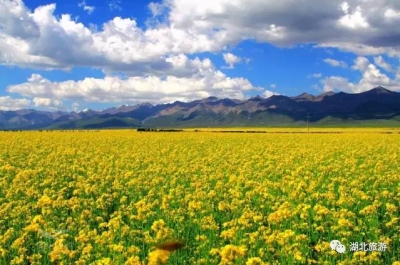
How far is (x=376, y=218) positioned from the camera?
35.1ft

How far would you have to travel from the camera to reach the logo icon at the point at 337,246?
26.6 ft

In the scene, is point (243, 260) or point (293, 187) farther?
point (293, 187)

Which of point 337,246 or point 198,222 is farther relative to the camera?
point 198,222

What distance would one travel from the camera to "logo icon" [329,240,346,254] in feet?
26.6

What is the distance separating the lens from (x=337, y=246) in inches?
325

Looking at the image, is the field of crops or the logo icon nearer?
the field of crops

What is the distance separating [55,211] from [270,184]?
274 inches

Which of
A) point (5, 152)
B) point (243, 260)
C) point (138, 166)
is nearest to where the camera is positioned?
point (243, 260)

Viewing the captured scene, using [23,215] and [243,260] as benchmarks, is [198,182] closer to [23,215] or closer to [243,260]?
[23,215]

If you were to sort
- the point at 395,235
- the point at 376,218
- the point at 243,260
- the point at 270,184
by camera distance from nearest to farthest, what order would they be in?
the point at 243,260 → the point at 395,235 → the point at 376,218 → the point at 270,184

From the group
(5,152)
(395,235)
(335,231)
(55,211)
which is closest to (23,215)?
(55,211)

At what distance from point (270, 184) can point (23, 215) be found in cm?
773

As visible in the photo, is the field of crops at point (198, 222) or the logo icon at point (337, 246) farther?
the logo icon at point (337, 246)

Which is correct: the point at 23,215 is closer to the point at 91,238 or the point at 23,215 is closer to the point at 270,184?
the point at 91,238
